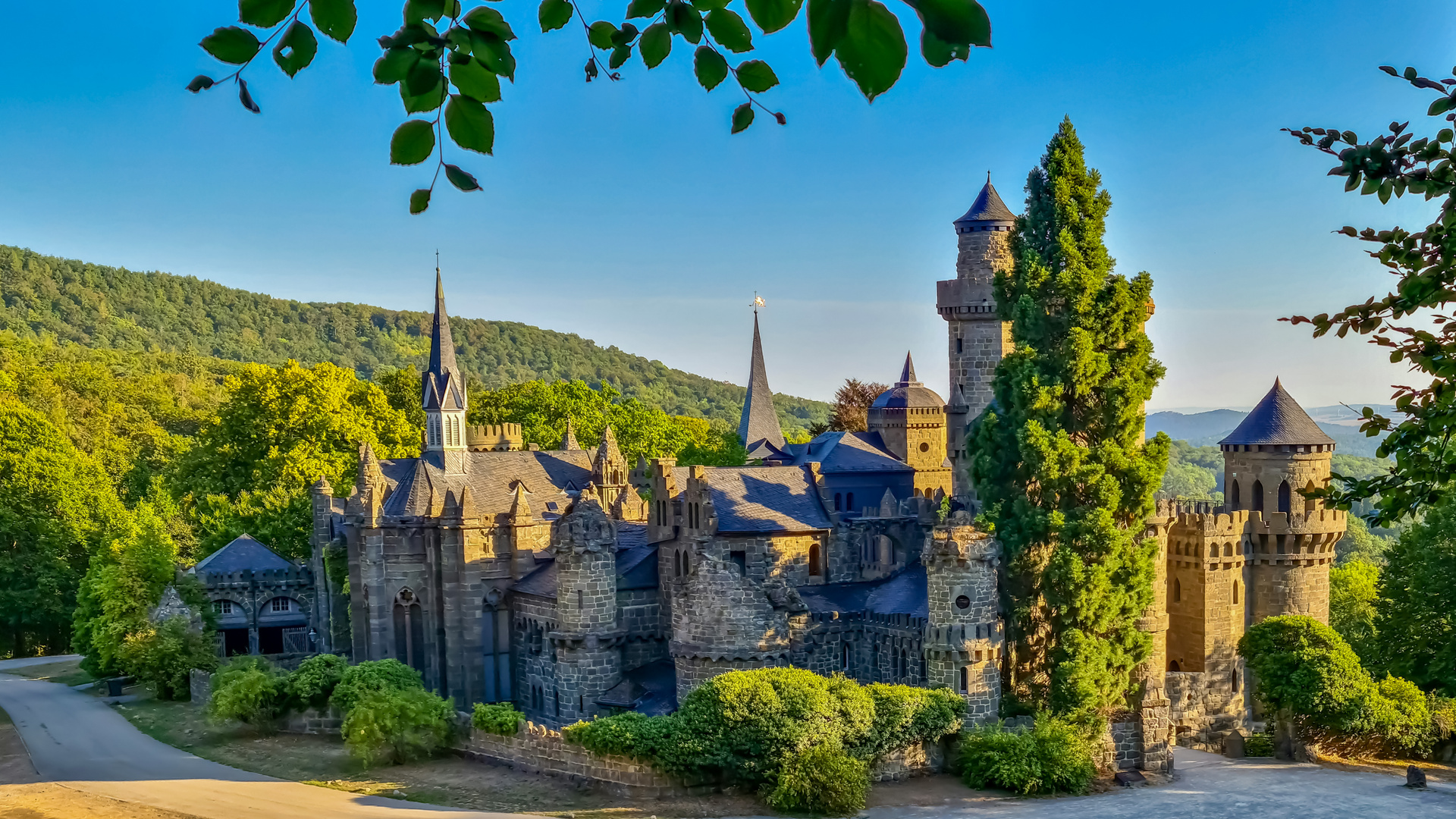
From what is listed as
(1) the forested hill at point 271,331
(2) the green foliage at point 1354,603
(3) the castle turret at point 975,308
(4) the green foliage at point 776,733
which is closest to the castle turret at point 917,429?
(3) the castle turret at point 975,308

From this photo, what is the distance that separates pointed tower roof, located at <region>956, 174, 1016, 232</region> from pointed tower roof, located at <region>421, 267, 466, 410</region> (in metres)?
18.9

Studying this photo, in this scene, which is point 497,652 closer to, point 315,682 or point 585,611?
point 315,682

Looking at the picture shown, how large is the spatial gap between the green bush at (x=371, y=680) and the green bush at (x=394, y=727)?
0.88 metres

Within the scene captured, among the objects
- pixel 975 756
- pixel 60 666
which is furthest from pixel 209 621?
pixel 975 756

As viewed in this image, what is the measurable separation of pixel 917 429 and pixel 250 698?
27.1m

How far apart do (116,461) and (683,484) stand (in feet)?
159

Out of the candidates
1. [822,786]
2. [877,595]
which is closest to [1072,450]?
[877,595]

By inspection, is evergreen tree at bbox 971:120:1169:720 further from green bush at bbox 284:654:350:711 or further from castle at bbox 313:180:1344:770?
green bush at bbox 284:654:350:711

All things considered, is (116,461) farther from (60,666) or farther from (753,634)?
(753,634)

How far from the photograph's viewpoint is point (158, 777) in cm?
3331

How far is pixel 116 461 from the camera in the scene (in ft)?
254

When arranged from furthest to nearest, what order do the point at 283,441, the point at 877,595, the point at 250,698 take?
the point at 283,441, the point at 250,698, the point at 877,595

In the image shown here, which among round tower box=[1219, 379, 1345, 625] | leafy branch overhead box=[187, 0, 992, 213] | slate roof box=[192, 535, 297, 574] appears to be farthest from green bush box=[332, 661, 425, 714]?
leafy branch overhead box=[187, 0, 992, 213]

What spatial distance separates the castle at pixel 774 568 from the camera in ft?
111
